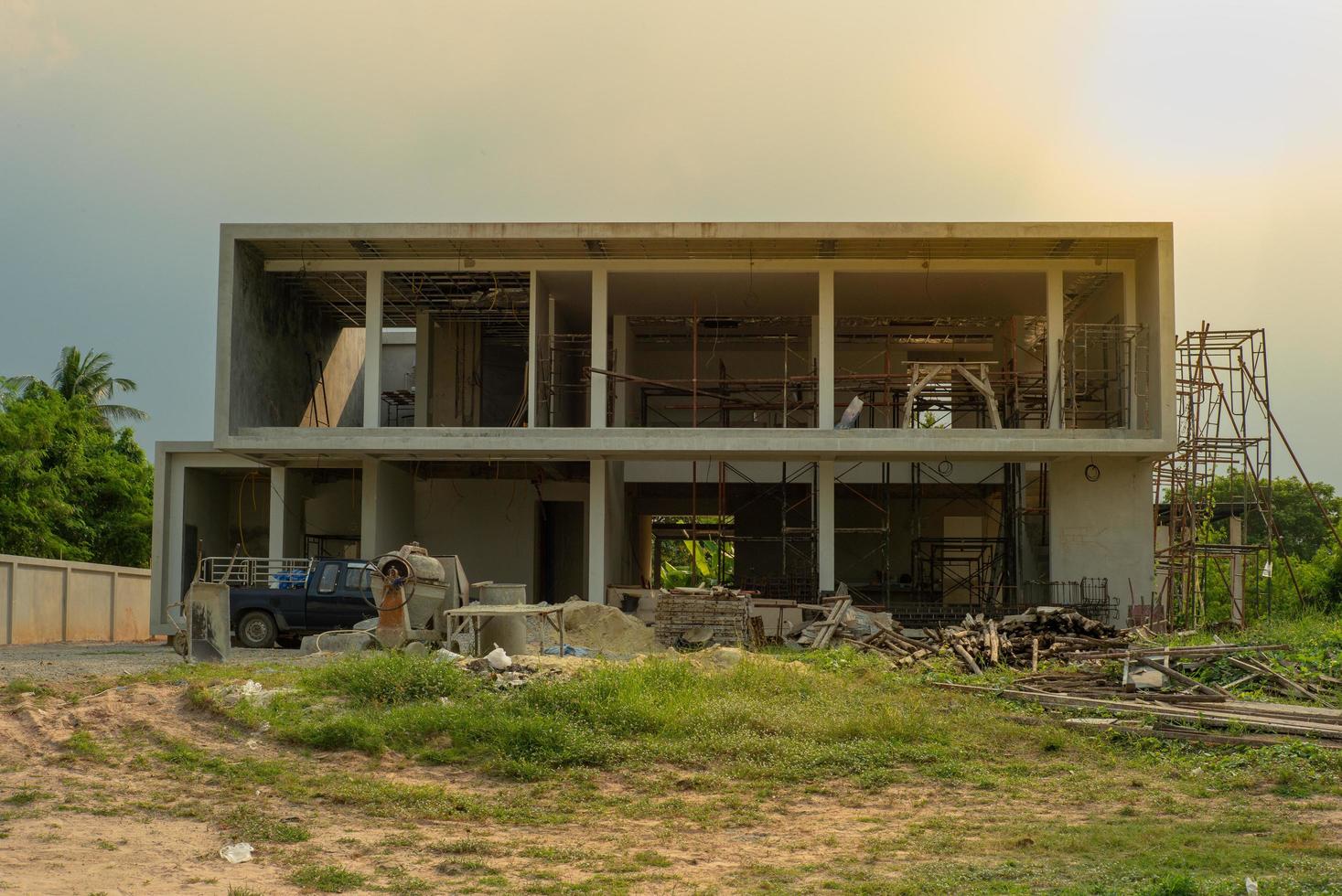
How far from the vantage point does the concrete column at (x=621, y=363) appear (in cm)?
3130

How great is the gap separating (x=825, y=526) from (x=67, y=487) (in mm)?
27576

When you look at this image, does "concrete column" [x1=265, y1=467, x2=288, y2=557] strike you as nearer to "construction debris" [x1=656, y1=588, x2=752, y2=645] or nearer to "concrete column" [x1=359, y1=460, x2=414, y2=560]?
"concrete column" [x1=359, y1=460, x2=414, y2=560]

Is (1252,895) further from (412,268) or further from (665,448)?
(412,268)

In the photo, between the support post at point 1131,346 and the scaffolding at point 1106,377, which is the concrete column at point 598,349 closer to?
the scaffolding at point 1106,377

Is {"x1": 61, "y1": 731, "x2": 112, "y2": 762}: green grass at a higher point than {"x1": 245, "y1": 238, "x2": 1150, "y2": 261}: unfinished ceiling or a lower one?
lower

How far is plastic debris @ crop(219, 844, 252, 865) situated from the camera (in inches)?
364

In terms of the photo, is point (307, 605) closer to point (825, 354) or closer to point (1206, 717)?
point (825, 354)

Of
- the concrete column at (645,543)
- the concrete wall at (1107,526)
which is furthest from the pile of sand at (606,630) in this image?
the concrete column at (645,543)

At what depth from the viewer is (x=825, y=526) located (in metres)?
27.3

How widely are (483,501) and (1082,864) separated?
83.4 ft

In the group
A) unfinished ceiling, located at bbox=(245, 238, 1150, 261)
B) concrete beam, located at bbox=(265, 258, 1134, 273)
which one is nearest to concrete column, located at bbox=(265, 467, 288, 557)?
concrete beam, located at bbox=(265, 258, 1134, 273)

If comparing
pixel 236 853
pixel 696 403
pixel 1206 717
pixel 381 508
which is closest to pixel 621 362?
pixel 696 403

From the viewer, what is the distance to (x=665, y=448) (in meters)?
26.9

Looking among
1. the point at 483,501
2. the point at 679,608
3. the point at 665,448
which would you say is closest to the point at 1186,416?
the point at 665,448
